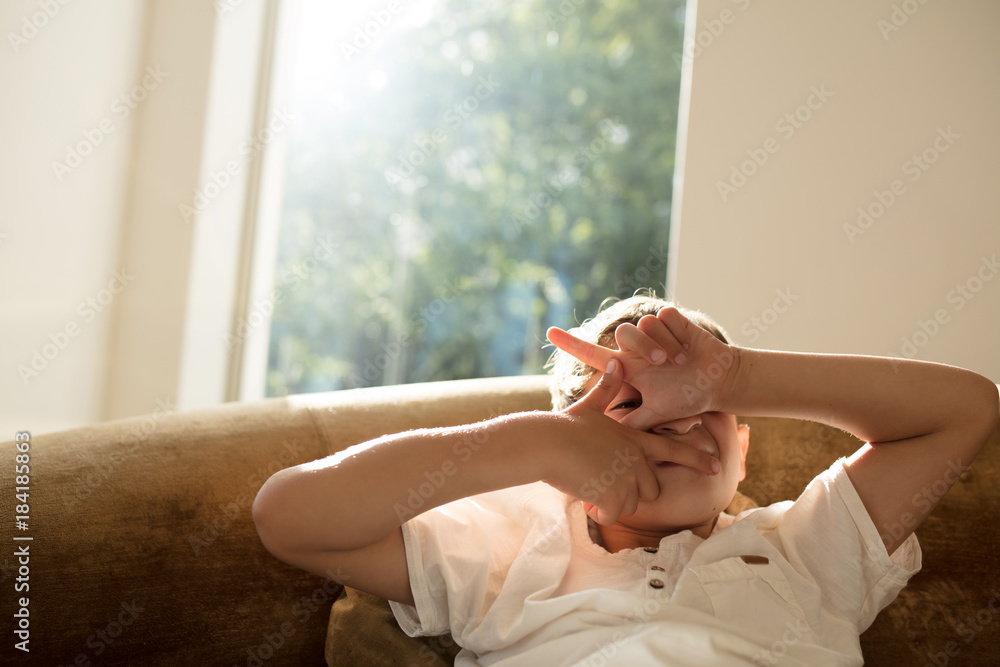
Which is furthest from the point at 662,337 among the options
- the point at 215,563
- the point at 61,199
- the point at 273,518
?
the point at 61,199

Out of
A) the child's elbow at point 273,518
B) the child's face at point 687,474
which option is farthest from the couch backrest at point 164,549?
the child's face at point 687,474

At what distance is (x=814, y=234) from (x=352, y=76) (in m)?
1.82

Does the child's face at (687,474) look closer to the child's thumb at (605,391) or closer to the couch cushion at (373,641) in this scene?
the child's thumb at (605,391)

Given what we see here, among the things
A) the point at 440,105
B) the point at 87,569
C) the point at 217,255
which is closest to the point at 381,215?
the point at 440,105

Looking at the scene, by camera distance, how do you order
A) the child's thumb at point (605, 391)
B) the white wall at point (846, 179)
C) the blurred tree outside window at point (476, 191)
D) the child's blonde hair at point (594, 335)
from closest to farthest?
the child's thumb at point (605, 391)
the child's blonde hair at point (594, 335)
the white wall at point (846, 179)
the blurred tree outside window at point (476, 191)

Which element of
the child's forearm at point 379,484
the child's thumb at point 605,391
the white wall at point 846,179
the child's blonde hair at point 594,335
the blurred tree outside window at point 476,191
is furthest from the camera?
the blurred tree outside window at point 476,191

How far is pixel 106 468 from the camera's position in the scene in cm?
93

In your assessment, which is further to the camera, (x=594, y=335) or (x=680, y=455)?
(x=594, y=335)

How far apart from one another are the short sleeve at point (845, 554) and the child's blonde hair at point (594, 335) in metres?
0.26

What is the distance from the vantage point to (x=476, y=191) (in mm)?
2959

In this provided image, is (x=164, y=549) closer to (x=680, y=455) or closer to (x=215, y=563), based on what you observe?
(x=215, y=563)

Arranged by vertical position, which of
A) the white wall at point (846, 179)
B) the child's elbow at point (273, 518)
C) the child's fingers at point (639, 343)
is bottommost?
the child's elbow at point (273, 518)

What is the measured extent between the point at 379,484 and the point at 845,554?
0.57 meters

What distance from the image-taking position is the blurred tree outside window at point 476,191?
2.75 meters
